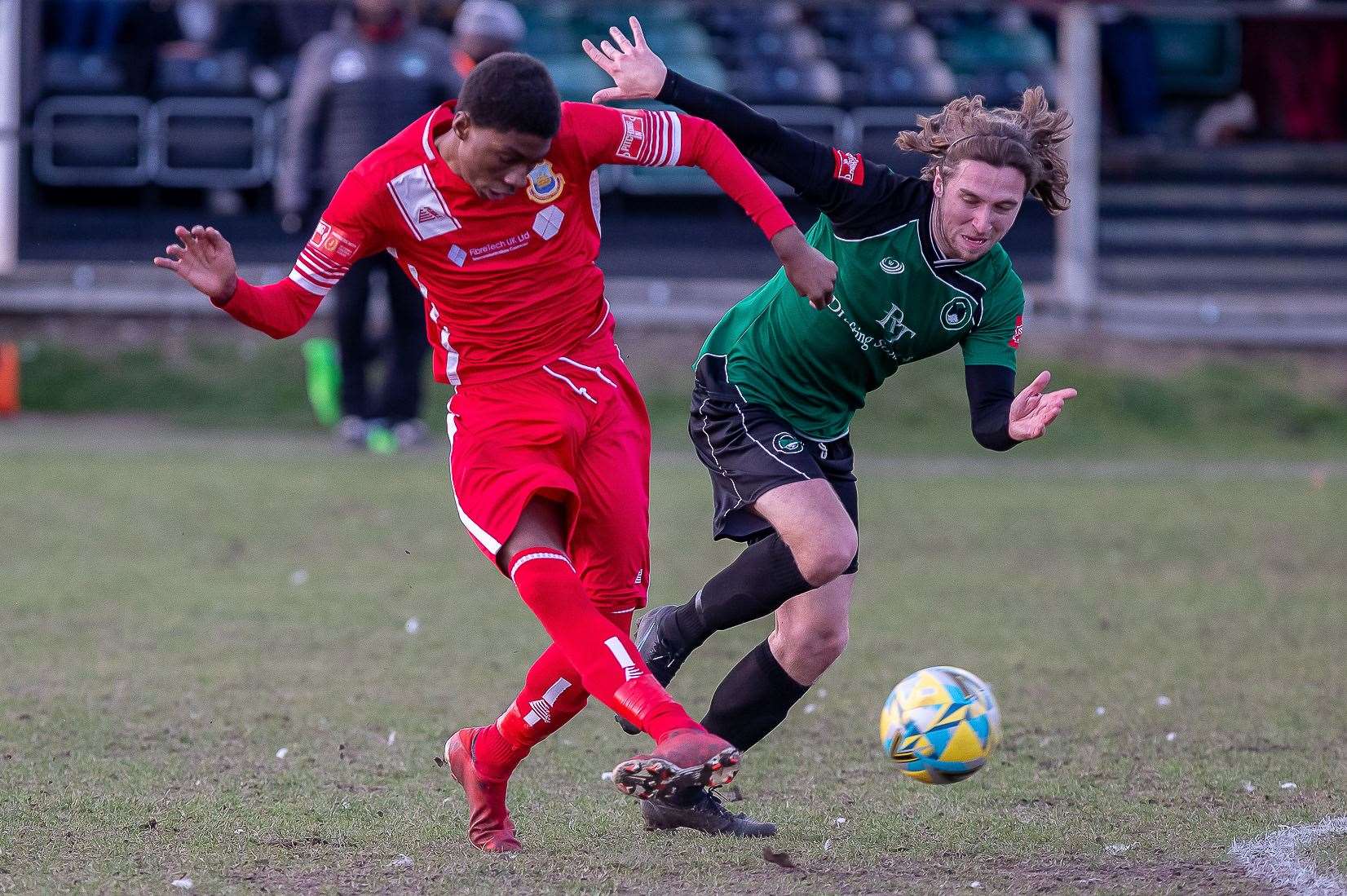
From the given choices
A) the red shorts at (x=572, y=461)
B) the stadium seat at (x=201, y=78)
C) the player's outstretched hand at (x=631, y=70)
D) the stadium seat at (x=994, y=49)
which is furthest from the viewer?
the stadium seat at (x=994, y=49)

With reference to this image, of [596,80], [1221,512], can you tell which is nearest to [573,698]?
[1221,512]

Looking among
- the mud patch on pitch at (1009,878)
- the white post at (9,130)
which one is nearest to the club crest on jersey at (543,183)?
the mud patch on pitch at (1009,878)

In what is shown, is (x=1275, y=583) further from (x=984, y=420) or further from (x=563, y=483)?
(x=563, y=483)

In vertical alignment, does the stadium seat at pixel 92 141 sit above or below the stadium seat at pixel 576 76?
below

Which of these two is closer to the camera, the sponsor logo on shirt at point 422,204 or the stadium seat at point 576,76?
the sponsor logo on shirt at point 422,204

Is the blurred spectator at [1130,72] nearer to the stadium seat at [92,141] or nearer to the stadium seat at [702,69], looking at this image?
the stadium seat at [702,69]

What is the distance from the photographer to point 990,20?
15523 millimetres

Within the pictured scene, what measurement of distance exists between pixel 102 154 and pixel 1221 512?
29.9 ft

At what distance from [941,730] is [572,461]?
1143mm

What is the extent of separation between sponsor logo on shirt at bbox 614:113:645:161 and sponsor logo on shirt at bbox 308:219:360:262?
70cm

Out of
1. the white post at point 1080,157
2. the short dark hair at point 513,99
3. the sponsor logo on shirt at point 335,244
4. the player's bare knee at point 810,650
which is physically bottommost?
the player's bare knee at point 810,650

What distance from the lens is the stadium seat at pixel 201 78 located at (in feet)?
46.6

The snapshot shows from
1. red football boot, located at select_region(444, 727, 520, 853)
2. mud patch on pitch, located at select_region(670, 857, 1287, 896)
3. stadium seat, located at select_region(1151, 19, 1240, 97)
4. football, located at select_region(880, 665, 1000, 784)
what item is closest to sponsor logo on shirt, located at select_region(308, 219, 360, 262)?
red football boot, located at select_region(444, 727, 520, 853)

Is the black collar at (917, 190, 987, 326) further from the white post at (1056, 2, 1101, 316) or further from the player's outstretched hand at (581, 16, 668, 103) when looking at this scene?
the white post at (1056, 2, 1101, 316)
